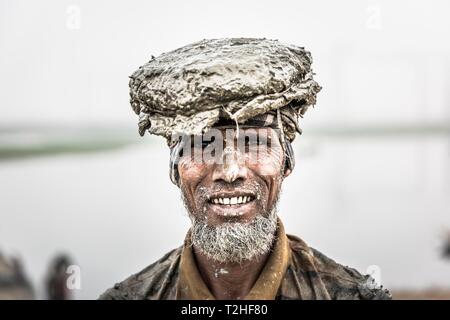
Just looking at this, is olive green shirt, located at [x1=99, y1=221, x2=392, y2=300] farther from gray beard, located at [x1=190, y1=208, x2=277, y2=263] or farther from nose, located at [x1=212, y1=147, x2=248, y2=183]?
nose, located at [x1=212, y1=147, x2=248, y2=183]

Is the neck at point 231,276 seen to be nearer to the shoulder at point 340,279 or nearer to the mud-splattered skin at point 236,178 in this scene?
the mud-splattered skin at point 236,178

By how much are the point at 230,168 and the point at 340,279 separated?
588 mm

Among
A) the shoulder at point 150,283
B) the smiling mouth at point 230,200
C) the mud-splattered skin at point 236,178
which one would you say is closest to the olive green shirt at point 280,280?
the shoulder at point 150,283

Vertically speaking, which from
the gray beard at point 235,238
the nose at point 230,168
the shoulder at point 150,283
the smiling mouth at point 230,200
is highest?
the nose at point 230,168

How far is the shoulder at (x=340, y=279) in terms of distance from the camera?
6.68 ft

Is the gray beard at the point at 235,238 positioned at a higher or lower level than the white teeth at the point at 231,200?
lower

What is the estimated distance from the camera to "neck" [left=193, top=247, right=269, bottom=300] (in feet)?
6.45

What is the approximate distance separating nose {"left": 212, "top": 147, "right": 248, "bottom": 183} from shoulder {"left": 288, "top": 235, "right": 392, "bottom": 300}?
1.47ft

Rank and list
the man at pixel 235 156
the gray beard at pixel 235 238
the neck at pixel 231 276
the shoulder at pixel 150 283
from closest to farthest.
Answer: the man at pixel 235 156 < the gray beard at pixel 235 238 < the neck at pixel 231 276 < the shoulder at pixel 150 283

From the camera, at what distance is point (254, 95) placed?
1.76m

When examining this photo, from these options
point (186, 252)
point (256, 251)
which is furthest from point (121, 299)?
point (256, 251)

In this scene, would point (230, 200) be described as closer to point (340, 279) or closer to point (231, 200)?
point (231, 200)

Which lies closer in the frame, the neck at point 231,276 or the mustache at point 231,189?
the mustache at point 231,189

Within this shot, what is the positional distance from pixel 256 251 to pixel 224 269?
127 mm
